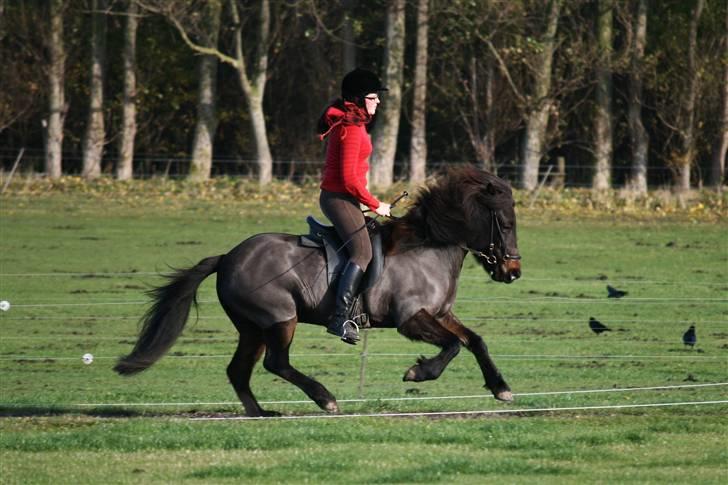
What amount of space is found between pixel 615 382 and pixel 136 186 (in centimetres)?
2762

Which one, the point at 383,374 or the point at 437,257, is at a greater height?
the point at 437,257

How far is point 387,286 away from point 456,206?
909 millimetres

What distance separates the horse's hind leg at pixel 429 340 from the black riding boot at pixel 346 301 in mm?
418

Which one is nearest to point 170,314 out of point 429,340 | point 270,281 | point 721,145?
point 270,281

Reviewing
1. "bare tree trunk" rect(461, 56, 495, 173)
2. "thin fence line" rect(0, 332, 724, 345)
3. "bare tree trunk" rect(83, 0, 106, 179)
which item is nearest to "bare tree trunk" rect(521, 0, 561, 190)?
"bare tree trunk" rect(461, 56, 495, 173)

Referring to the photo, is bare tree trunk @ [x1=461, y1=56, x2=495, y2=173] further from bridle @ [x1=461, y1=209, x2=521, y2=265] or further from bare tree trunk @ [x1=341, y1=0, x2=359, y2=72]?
bridle @ [x1=461, y1=209, x2=521, y2=265]

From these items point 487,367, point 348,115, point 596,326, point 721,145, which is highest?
point 348,115

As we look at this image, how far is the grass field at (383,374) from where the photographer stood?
10578 millimetres

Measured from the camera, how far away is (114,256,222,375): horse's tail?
13016mm

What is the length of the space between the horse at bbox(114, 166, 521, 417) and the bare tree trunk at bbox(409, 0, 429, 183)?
29.4 m

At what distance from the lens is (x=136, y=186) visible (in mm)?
42500

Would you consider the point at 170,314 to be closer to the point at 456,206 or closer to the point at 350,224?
the point at 350,224

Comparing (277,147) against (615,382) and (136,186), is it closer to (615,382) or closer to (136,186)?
(136,186)

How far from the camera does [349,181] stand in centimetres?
1252
